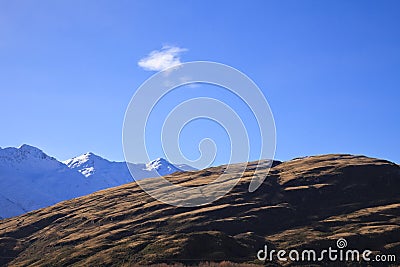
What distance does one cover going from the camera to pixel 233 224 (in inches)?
5531

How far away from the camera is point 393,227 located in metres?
120

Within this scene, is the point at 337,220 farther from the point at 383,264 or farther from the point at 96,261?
the point at 96,261

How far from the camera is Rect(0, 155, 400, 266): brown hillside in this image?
111 meters

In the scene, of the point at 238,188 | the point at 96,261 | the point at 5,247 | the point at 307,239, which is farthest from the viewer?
the point at 238,188

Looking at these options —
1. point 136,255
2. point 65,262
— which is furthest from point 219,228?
point 65,262

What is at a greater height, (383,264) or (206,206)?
(206,206)

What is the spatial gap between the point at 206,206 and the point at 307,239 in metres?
50.6

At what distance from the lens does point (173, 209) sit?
164 meters

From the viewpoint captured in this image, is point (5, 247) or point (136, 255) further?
point (5, 247)

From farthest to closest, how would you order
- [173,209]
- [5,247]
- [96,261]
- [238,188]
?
[238,188] → [173,209] → [5,247] → [96,261]

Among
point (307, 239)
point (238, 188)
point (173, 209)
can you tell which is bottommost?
point (307, 239)

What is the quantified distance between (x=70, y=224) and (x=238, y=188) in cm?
6529

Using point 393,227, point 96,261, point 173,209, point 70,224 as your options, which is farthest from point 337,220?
point 70,224

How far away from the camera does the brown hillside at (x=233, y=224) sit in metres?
111
